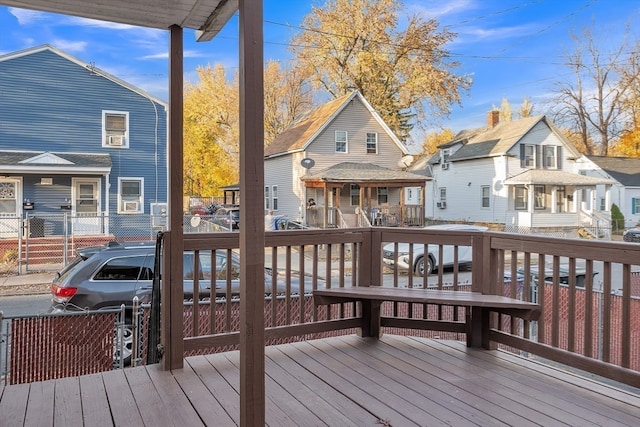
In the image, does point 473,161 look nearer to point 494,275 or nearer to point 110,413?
point 494,275

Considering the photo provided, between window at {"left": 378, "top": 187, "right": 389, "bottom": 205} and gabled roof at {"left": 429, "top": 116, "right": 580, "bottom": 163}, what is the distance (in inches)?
204

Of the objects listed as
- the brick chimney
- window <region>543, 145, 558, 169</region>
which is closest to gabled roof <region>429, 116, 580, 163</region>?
the brick chimney

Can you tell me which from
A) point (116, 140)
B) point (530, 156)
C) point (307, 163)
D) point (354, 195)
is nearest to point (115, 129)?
point (116, 140)

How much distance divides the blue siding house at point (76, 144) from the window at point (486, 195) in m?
13.8

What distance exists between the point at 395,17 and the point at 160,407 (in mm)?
24084

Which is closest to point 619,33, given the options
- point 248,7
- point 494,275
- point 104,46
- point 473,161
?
point 473,161

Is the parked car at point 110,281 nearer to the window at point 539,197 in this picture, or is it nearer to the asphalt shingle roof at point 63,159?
the asphalt shingle roof at point 63,159

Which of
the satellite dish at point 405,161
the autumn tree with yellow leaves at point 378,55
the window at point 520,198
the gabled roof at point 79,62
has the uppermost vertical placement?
the autumn tree with yellow leaves at point 378,55

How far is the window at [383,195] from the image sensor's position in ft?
57.9

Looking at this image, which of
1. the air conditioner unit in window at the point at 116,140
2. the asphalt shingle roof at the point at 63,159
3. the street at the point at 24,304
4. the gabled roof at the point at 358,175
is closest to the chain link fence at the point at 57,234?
the asphalt shingle roof at the point at 63,159

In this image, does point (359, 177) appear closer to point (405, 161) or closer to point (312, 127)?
point (405, 161)

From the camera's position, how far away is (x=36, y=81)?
1228 centimetres

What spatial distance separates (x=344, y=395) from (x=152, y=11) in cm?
227

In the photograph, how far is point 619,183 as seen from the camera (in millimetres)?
20734
